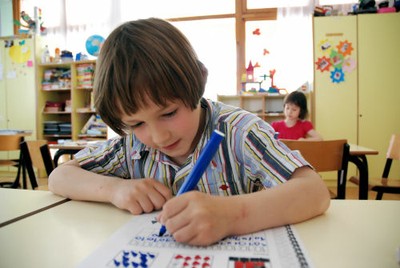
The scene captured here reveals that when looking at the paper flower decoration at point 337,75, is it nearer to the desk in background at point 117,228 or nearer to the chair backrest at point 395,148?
the chair backrest at point 395,148

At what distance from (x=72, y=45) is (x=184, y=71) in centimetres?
453

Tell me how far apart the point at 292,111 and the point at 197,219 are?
103 inches

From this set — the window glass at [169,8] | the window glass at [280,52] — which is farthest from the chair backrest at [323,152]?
the window glass at [169,8]

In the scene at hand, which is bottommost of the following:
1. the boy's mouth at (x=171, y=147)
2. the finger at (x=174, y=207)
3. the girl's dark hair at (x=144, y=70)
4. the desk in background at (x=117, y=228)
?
the desk in background at (x=117, y=228)

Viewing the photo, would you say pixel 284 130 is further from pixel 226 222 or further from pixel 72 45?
pixel 72 45

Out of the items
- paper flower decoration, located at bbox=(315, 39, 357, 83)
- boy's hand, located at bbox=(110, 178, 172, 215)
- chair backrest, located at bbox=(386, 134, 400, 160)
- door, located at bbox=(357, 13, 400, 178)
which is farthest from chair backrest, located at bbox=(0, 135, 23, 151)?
door, located at bbox=(357, 13, 400, 178)

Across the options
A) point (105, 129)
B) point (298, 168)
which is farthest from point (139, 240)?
point (105, 129)

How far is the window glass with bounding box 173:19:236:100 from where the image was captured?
4.24 metres

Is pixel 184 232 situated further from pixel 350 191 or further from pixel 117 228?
pixel 350 191

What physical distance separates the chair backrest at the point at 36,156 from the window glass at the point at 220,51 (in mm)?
2691

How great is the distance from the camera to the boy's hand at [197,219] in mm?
420

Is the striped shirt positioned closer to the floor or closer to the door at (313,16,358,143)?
the floor

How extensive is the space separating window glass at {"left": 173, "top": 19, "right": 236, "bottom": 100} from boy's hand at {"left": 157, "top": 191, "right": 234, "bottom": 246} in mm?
3821

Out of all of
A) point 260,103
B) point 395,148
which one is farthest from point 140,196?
point 260,103
